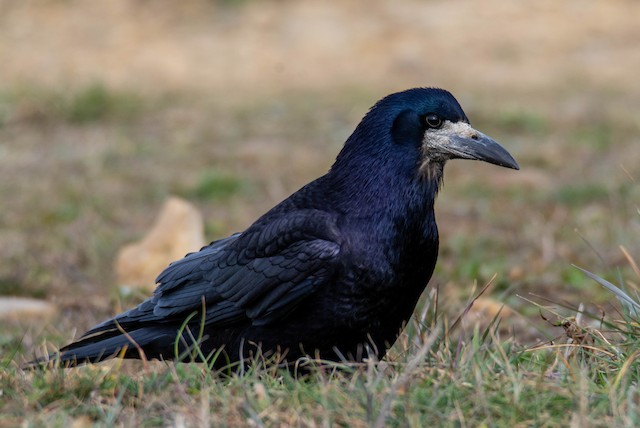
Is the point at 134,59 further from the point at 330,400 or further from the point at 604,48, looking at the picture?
the point at 330,400

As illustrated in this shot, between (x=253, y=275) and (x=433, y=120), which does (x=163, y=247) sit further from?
(x=433, y=120)

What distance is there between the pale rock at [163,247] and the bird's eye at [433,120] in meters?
2.35

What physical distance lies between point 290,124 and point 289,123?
5 cm

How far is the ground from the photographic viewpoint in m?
6.17

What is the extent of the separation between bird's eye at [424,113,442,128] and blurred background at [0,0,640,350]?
0.71 m

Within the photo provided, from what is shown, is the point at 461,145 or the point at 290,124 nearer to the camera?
the point at 461,145

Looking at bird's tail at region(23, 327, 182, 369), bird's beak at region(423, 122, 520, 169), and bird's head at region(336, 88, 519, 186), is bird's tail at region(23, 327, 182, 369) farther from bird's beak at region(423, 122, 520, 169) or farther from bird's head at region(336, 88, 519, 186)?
bird's beak at region(423, 122, 520, 169)

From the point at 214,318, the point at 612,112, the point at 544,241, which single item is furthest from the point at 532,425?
the point at 612,112

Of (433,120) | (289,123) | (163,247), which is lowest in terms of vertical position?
(163,247)

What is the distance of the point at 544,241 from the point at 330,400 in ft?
12.3

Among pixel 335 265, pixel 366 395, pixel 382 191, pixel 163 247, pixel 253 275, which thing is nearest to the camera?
pixel 366 395

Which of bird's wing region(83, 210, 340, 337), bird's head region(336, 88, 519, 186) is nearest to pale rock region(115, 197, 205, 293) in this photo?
bird's wing region(83, 210, 340, 337)

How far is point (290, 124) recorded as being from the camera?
1003 centimetres

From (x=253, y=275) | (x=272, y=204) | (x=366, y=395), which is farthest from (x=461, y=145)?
(x=272, y=204)
